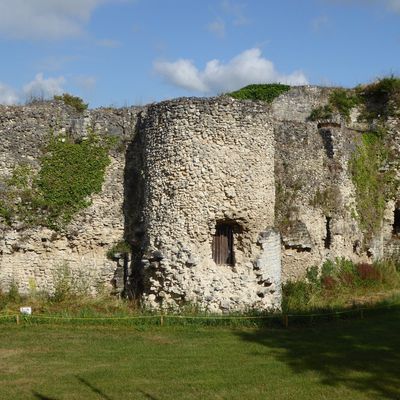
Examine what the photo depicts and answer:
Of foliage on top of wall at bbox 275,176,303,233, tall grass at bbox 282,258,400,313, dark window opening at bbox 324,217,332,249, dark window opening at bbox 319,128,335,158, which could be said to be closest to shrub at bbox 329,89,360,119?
dark window opening at bbox 319,128,335,158

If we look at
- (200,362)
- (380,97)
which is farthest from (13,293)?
(380,97)

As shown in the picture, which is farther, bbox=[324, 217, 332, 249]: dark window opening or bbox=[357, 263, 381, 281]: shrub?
bbox=[357, 263, 381, 281]: shrub

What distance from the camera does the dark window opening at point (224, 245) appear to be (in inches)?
636

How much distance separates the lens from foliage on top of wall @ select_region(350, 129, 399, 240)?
22172 mm

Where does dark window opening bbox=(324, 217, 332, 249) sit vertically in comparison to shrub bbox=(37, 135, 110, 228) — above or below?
below

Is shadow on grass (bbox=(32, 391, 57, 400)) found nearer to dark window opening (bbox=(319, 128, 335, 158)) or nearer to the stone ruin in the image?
the stone ruin

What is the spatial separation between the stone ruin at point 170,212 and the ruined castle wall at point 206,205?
0.09 feet

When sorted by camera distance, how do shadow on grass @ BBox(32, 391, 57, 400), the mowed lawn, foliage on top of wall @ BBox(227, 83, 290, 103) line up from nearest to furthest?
shadow on grass @ BBox(32, 391, 57, 400), the mowed lawn, foliage on top of wall @ BBox(227, 83, 290, 103)

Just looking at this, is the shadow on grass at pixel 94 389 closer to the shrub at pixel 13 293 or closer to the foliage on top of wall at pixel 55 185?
the shrub at pixel 13 293

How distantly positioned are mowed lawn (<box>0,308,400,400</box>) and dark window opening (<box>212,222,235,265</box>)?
301 cm

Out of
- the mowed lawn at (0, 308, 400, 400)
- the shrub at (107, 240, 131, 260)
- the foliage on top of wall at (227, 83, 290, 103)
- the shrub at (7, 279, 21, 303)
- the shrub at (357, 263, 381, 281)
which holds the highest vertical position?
the foliage on top of wall at (227, 83, 290, 103)

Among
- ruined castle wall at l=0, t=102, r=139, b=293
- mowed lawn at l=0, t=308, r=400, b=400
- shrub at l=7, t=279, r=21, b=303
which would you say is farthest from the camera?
ruined castle wall at l=0, t=102, r=139, b=293

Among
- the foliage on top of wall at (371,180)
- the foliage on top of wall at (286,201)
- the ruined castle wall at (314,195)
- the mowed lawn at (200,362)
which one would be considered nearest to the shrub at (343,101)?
the foliage on top of wall at (371,180)

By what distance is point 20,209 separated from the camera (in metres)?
16.5
